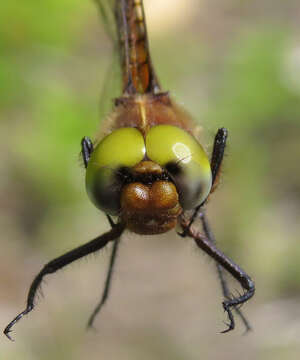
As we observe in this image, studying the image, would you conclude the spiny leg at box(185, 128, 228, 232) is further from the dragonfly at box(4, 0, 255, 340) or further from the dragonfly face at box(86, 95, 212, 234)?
the dragonfly face at box(86, 95, 212, 234)

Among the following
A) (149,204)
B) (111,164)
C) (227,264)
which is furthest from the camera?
(227,264)

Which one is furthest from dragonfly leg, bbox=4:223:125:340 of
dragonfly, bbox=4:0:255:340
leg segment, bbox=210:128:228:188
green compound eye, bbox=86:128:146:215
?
leg segment, bbox=210:128:228:188

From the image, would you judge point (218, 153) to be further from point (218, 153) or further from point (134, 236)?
point (134, 236)

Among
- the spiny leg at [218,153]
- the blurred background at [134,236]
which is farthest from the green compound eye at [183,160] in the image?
the blurred background at [134,236]

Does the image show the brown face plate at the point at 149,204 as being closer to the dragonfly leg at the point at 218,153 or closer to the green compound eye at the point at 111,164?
the green compound eye at the point at 111,164

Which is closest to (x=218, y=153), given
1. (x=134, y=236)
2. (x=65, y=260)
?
(x=65, y=260)

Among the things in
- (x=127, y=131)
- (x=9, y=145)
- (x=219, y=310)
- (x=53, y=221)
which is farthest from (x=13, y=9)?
(x=127, y=131)

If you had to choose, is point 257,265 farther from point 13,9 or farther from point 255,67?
point 13,9
